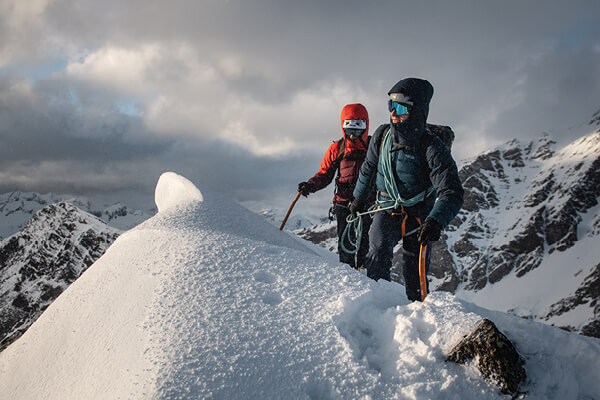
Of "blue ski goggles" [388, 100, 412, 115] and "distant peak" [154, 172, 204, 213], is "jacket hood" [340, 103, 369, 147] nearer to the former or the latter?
"blue ski goggles" [388, 100, 412, 115]

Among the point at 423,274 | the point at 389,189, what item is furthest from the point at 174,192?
the point at 423,274

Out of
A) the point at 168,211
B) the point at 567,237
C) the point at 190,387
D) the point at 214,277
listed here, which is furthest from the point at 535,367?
the point at 567,237

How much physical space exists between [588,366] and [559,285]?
186934mm

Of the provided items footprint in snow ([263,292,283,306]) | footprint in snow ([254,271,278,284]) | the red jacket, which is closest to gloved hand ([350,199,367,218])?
the red jacket

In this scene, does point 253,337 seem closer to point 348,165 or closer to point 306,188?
point 306,188

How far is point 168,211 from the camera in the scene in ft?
19.5

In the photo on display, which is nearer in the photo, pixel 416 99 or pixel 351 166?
pixel 416 99

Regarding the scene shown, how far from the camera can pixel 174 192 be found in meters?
7.14

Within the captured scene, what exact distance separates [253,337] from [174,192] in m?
4.89

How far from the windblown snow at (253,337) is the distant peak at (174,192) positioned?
5.17 feet

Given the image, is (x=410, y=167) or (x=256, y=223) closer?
(x=410, y=167)

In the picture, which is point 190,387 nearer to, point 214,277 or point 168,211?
point 214,277

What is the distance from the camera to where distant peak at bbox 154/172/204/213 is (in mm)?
6414

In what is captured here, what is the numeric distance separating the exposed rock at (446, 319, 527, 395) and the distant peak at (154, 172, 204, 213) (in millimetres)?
4924
